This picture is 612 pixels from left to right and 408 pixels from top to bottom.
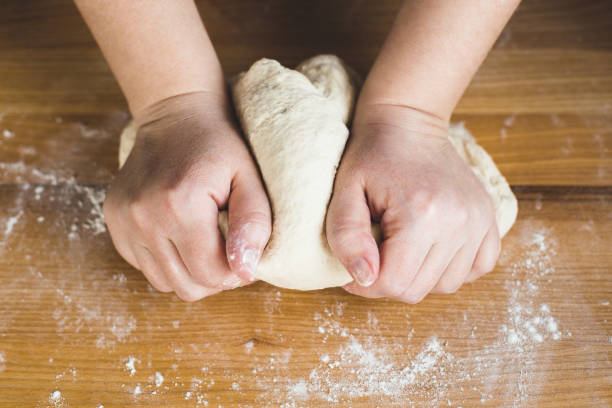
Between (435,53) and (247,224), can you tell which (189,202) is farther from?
(435,53)

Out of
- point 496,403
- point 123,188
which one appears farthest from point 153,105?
point 496,403

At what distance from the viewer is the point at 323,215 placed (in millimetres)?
778

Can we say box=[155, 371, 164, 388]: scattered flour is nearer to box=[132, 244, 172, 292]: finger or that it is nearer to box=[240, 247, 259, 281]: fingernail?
box=[132, 244, 172, 292]: finger

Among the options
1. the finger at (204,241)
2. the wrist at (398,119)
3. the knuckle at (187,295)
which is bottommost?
the knuckle at (187,295)

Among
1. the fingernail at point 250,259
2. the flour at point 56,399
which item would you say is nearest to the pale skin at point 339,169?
the fingernail at point 250,259

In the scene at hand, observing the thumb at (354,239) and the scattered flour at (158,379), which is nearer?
the thumb at (354,239)

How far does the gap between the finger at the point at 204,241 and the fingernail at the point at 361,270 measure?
7.4 inches

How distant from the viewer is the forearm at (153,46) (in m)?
0.89

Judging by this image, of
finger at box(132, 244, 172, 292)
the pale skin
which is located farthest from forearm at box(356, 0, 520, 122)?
finger at box(132, 244, 172, 292)

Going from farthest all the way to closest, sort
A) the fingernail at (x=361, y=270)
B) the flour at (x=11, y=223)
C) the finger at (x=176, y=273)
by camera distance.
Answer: the flour at (x=11, y=223) → the finger at (x=176, y=273) → the fingernail at (x=361, y=270)

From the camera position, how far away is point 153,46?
35.4 inches

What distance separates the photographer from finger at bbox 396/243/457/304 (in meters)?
0.79

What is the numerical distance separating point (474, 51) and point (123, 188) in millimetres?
634

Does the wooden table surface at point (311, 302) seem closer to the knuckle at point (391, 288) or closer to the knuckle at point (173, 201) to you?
the knuckle at point (391, 288)
